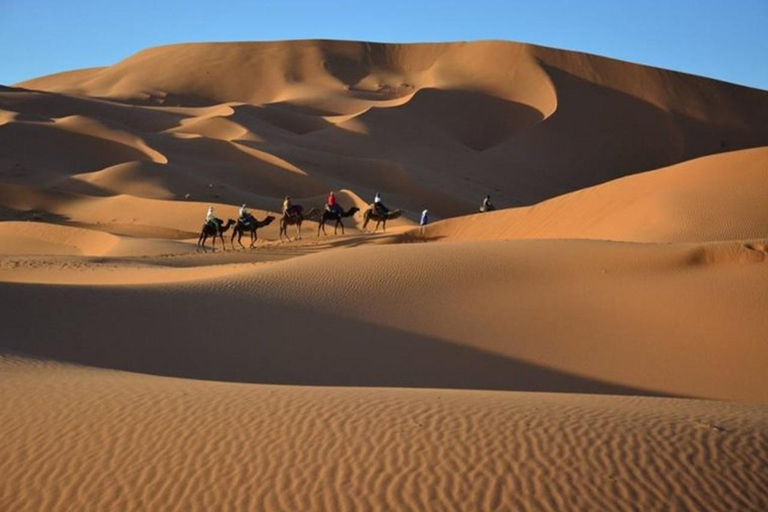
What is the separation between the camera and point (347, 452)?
521cm

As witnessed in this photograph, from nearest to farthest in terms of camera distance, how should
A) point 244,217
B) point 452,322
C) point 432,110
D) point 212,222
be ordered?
point 452,322 → point 212,222 → point 244,217 → point 432,110

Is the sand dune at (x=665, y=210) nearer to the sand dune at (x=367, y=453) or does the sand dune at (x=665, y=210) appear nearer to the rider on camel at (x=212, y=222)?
the rider on camel at (x=212, y=222)

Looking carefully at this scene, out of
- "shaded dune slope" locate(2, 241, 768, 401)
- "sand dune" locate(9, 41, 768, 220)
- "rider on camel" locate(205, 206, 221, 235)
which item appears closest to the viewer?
"shaded dune slope" locate(2, 241, 768, 401)

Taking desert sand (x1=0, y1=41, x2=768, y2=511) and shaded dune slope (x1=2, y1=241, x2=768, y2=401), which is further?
shaded dune slope (x1=2, y1=241, x2=768, y2=401)

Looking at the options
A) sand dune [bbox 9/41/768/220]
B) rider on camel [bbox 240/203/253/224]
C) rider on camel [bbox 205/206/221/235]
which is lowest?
rider on camel [bbox 205/206/221/235]

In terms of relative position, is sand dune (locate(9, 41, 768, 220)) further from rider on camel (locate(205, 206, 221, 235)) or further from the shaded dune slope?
the shaded dune slope

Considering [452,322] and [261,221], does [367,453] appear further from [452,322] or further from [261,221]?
[261,221]

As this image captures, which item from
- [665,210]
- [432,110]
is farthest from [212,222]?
[432,110]

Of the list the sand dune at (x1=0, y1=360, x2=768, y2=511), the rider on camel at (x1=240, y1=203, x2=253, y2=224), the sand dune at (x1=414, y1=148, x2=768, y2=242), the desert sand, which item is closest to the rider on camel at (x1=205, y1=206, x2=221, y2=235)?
the rider on camel at (x1=240, y1=203, x2=253, y2=224)

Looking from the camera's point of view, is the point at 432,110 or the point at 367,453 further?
the point at 432,110

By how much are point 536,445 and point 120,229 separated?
2773 centimetres

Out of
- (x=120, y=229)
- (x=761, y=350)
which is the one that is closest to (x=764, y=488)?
(x=761, y=350)

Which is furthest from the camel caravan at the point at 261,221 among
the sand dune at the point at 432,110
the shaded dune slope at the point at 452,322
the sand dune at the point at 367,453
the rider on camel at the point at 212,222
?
the sand dune at the point at 367,453

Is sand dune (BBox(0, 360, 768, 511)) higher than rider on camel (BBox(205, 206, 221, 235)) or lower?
lower
